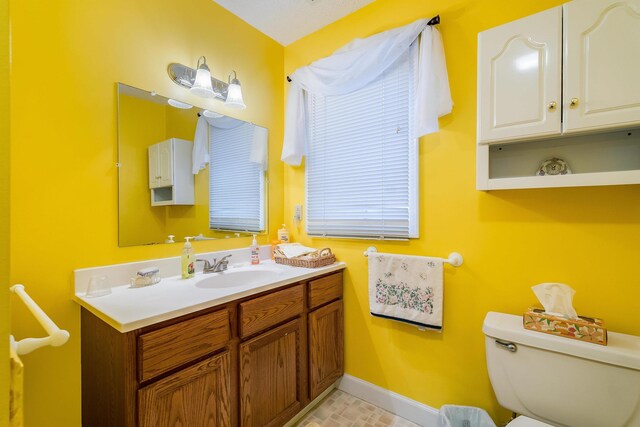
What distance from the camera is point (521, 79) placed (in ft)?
3.83

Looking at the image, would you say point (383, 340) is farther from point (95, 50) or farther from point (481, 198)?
point (95, 50)

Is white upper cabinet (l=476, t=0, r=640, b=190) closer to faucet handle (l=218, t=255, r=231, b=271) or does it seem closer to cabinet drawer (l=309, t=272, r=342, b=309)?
cabinet drawer (l=309, t=272, r=342, b=309)

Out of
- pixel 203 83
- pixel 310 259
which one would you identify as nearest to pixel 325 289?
pixel 310 259

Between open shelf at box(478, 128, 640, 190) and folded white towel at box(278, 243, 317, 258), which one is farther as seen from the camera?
folded white towel at box(278, 243, 317, 258)

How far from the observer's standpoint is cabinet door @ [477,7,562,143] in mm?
1107

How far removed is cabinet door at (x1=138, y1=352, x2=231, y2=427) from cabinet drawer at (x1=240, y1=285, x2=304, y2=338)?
158 millimetres

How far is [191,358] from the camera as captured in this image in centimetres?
107

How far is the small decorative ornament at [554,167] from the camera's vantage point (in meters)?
1.22

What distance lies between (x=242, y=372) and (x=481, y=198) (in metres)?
1.49

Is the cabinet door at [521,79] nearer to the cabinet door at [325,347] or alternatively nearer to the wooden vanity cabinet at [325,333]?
the wooden vanity cabinet at [325,333]

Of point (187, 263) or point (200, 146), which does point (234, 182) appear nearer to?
point (200, 146)

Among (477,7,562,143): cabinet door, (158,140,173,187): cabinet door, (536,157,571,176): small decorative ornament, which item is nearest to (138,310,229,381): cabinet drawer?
(158,140,173,187): cabinet door

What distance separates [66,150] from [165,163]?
0.43 m

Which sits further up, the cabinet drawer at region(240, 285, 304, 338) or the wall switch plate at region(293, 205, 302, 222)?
the wall switch plate at region(293, 205, 302, 222)
